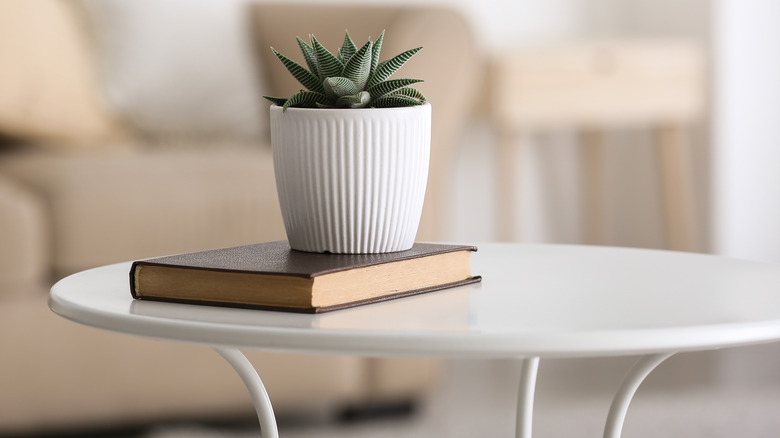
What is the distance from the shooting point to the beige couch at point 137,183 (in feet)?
5.32

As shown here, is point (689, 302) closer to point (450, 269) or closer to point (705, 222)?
point (450, 269)

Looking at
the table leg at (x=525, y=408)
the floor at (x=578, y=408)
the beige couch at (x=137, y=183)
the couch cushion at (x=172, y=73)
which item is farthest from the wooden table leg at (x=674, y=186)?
the table leg at (x=525, y=408)

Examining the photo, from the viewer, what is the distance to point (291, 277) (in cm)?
62

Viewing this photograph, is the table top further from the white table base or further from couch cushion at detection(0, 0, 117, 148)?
couch cushion at detection(0, 0, 117, 148)

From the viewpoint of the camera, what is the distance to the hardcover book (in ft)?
2.05

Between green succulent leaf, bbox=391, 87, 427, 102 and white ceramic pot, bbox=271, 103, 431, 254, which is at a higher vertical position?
green succulent leaf, bbox=391, 87, 427, 102

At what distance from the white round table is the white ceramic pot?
0.08m

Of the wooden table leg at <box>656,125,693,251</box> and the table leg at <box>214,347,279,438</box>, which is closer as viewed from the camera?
the table leg at <box>214,347,279,438</box>

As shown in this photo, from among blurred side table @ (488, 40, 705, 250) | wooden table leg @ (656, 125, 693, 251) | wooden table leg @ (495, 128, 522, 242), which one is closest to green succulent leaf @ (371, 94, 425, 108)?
blurred side table @ (488, 40, 705, 250)

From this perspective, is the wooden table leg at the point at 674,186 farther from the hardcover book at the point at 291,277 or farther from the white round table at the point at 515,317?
the hardcover book at the point at 291,277

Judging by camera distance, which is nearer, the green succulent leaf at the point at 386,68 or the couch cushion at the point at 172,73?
the green succulent leaf at the point at 386,68

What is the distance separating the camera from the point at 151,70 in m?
2.21

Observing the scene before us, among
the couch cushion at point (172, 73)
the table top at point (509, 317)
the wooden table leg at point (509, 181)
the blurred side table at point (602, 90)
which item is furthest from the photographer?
the wooden table leg at point (509, 181)

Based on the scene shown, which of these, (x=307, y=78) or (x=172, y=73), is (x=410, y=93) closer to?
(x=307, y=78)
